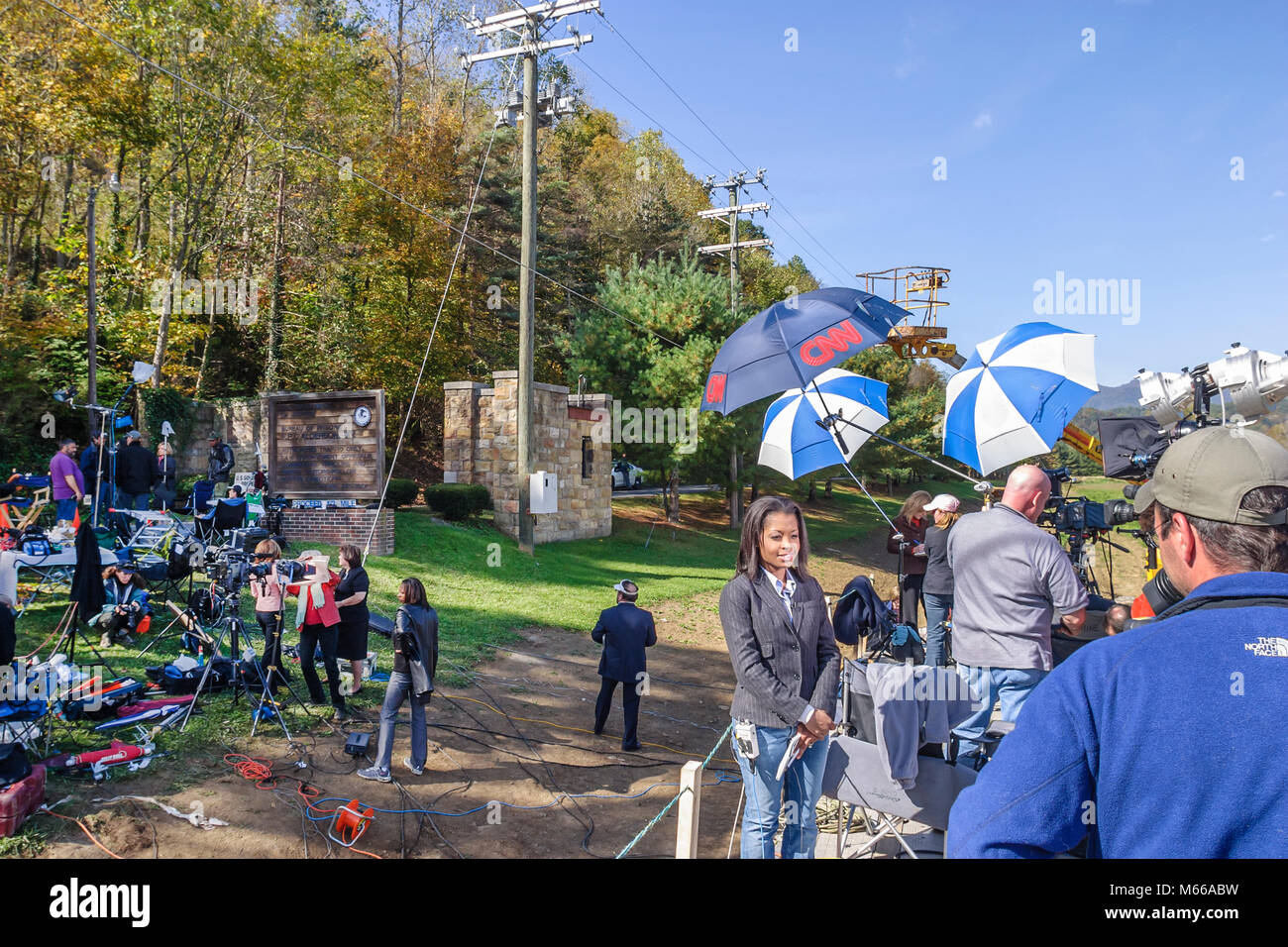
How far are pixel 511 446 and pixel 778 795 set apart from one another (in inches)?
620

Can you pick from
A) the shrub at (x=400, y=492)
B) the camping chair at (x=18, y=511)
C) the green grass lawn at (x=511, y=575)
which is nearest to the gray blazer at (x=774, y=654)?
the green grass lawn at (x=511, y=575)

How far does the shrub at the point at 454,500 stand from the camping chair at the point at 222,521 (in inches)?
258

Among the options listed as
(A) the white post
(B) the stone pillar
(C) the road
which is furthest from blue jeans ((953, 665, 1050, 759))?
(C) the road

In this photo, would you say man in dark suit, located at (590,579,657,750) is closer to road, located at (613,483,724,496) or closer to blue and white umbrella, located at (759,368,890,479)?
blue and white umbrella, located at (759,368,890,479)

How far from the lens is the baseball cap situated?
142 cm

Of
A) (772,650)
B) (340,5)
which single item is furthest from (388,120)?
(772,650)

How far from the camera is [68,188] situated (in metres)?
21.0

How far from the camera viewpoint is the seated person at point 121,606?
8.05 meters

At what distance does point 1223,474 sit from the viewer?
1.45 metres

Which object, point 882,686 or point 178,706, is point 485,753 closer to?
point 178,706

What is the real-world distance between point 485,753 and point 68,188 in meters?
22.8

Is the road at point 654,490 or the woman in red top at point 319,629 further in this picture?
the road at point 654,490

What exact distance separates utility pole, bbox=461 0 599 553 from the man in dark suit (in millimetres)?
9811

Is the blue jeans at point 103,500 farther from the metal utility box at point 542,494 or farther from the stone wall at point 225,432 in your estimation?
the metal utility box at point 542,494
